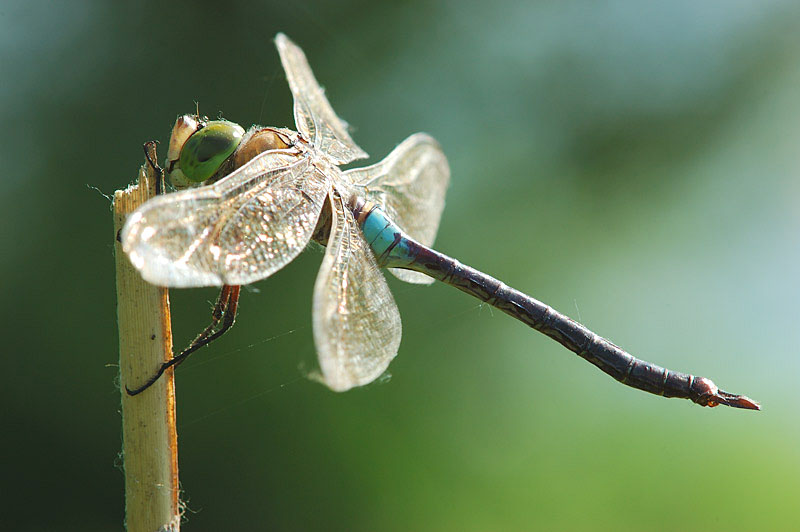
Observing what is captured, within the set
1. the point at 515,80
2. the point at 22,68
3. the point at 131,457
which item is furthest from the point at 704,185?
the point at 22,68

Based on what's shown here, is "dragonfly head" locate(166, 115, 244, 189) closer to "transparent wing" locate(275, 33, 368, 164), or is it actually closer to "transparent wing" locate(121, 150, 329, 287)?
"transparent wing" locate(121, 150, 329, 287)

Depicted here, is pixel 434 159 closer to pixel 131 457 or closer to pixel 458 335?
pixel 458 335

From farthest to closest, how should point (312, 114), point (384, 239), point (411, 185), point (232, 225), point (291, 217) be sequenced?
point (411, 185) < point (312, 114) < point (384, 239) < point (291, 217) < point (232, 225)

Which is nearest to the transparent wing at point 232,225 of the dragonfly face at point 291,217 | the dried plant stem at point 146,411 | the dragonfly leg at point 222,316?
the dragonfly face at point 291,217

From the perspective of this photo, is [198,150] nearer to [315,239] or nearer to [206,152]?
[206,152]

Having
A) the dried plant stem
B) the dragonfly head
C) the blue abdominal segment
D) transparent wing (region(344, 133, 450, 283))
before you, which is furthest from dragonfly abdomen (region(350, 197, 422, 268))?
the dried plant stem

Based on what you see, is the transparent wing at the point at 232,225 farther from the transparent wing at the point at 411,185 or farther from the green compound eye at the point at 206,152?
the transparent wing at the point at 411,185

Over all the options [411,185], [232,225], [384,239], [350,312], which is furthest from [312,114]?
[350,312]
